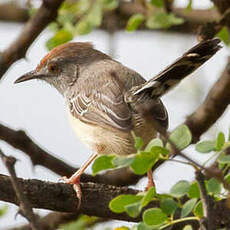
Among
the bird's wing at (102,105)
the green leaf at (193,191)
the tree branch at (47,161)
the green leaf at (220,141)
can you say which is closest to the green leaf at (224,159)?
the green leaf at (220,141)

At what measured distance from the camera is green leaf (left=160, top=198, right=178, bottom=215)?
9.88 ft

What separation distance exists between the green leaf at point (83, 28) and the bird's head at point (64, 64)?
83cm

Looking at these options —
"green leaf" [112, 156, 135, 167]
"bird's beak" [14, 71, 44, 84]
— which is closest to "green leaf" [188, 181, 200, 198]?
"green leaf" [112, 156, 135, 167]

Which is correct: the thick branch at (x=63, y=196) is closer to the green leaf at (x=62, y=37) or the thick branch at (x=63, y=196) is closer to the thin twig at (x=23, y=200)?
the thin twig at (x=23, y=200)

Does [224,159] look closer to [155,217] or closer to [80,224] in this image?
[155,217]

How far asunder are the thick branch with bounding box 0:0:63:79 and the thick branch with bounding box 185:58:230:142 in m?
1.60

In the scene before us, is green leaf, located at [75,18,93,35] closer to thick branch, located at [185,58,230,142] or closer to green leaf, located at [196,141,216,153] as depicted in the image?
thick branch, located at [185,58,230,142]

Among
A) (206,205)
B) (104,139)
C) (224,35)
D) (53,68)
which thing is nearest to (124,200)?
(206,205)

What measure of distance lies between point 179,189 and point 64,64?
391 cm

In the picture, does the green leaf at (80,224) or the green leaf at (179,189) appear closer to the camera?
the green leaf at (179,189)

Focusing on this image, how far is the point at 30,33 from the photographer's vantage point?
5.76 metres

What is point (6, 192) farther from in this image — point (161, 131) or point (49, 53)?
point (49, 53)

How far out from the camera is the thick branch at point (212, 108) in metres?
6.12

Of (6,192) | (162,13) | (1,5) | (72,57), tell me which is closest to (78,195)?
(6,192)
